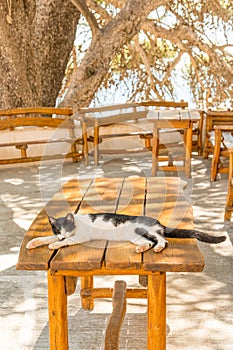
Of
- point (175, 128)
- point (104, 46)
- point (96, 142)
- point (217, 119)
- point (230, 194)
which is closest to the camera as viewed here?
point (230, 194)

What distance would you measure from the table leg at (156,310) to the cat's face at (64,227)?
0.32 m

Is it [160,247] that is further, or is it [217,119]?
[217,119]

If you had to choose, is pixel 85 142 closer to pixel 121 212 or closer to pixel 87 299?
pixel 87 299

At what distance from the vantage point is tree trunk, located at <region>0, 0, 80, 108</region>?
24.0 ft

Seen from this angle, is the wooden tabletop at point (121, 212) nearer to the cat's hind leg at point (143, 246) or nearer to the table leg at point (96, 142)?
the cat's hind leg at point (143, 246)

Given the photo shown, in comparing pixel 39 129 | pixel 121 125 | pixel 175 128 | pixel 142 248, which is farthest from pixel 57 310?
pixel 121 125

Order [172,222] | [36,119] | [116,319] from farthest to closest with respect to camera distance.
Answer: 1. [36,119]
2. [172,222]
3. [116,319]

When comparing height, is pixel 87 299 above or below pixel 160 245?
below

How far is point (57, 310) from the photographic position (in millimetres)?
2045

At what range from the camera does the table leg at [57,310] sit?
→ 2.01 meters

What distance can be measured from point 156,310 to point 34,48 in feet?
20.7

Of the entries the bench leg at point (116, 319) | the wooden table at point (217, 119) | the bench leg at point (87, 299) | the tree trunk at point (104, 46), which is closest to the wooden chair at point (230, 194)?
the bench leg at point (87, 299)

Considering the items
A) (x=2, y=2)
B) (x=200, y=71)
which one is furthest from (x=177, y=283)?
(x=200, y=71)

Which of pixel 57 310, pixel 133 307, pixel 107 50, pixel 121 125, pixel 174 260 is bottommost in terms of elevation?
pixel 133 307
